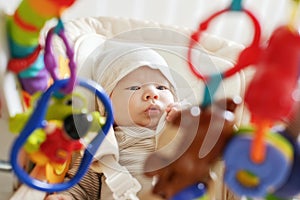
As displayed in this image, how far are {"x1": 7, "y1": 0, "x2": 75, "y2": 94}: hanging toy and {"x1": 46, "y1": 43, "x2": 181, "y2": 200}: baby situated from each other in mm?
329

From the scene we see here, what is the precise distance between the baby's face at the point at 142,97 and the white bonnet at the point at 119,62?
11 mm

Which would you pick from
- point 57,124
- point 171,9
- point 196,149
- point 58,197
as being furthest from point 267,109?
point 171,9

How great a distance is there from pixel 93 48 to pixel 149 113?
222 mm

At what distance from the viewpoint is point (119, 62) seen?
3.10ft

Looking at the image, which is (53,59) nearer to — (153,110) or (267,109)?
(267,109)

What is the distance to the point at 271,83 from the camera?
0.35 metres

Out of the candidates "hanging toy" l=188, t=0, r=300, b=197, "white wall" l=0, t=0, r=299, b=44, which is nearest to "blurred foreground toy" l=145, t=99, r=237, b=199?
"hanging toy" l=188, t=0, r=300, b=197

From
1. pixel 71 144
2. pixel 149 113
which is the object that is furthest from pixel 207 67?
pixel 71 144

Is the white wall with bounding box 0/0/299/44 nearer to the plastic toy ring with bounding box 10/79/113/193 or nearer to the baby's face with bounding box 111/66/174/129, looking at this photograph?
the baby's face with bounding box 111/66/174/129

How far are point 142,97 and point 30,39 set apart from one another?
42 centimetres

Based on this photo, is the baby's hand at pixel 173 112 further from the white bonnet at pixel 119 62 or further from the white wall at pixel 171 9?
the white wall at pixel 171 9

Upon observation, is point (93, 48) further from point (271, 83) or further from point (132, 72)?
point (271, 83)

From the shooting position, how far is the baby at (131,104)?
0.87 m

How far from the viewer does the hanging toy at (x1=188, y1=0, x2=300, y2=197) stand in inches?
13.7
